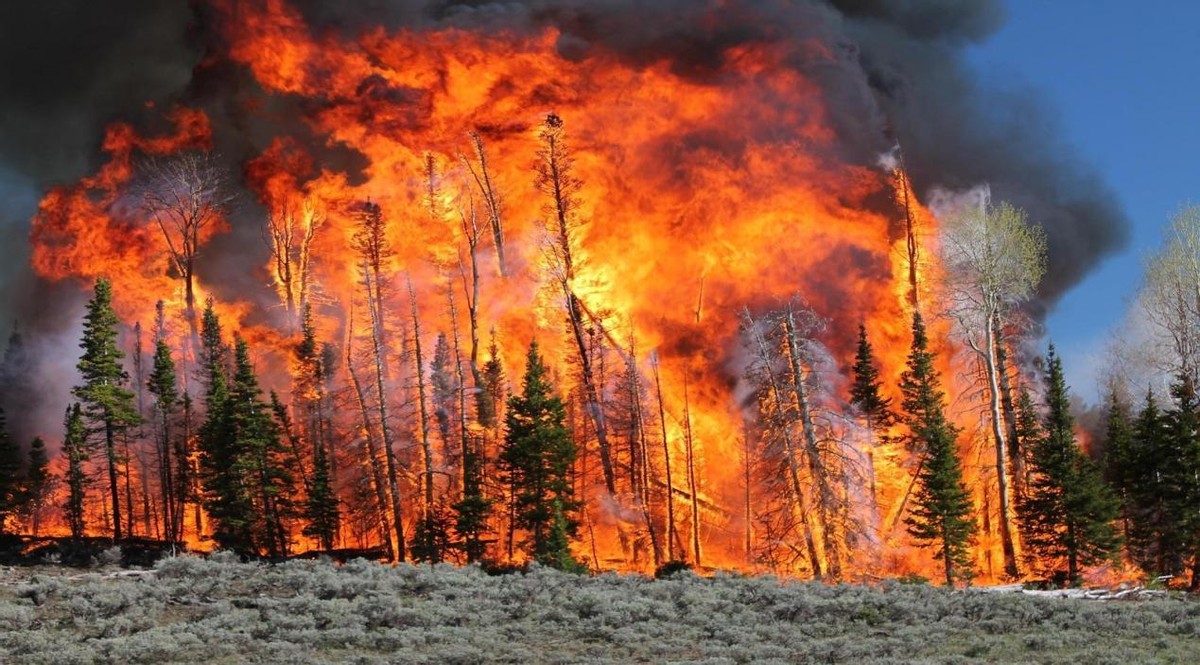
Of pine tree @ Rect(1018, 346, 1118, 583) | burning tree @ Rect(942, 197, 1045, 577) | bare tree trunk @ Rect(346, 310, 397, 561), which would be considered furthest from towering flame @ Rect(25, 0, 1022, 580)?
pine tree @ Rect(1018, 346, 1118, 583)

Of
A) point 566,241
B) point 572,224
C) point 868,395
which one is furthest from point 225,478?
point 868,395

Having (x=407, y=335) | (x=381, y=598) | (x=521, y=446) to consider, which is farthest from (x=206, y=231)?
(x=381, y=598)

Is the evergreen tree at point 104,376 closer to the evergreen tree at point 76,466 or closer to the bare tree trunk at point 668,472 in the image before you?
the evergreen tree at point 76,466

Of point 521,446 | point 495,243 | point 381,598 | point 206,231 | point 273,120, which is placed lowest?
point 381,598

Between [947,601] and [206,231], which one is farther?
[206,231]

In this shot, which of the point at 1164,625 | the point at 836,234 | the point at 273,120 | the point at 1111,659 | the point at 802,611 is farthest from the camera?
the point at 273,120

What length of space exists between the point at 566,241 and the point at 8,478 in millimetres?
38972

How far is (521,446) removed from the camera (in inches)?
2044

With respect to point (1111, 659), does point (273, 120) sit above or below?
above

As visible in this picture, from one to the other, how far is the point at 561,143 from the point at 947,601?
42774 millimetres

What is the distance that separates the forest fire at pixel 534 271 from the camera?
56.9 metres

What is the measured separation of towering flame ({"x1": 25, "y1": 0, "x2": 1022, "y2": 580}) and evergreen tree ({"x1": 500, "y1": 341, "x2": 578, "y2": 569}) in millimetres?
5269

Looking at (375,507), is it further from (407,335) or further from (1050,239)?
(1050,239)

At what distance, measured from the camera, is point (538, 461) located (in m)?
51.9
